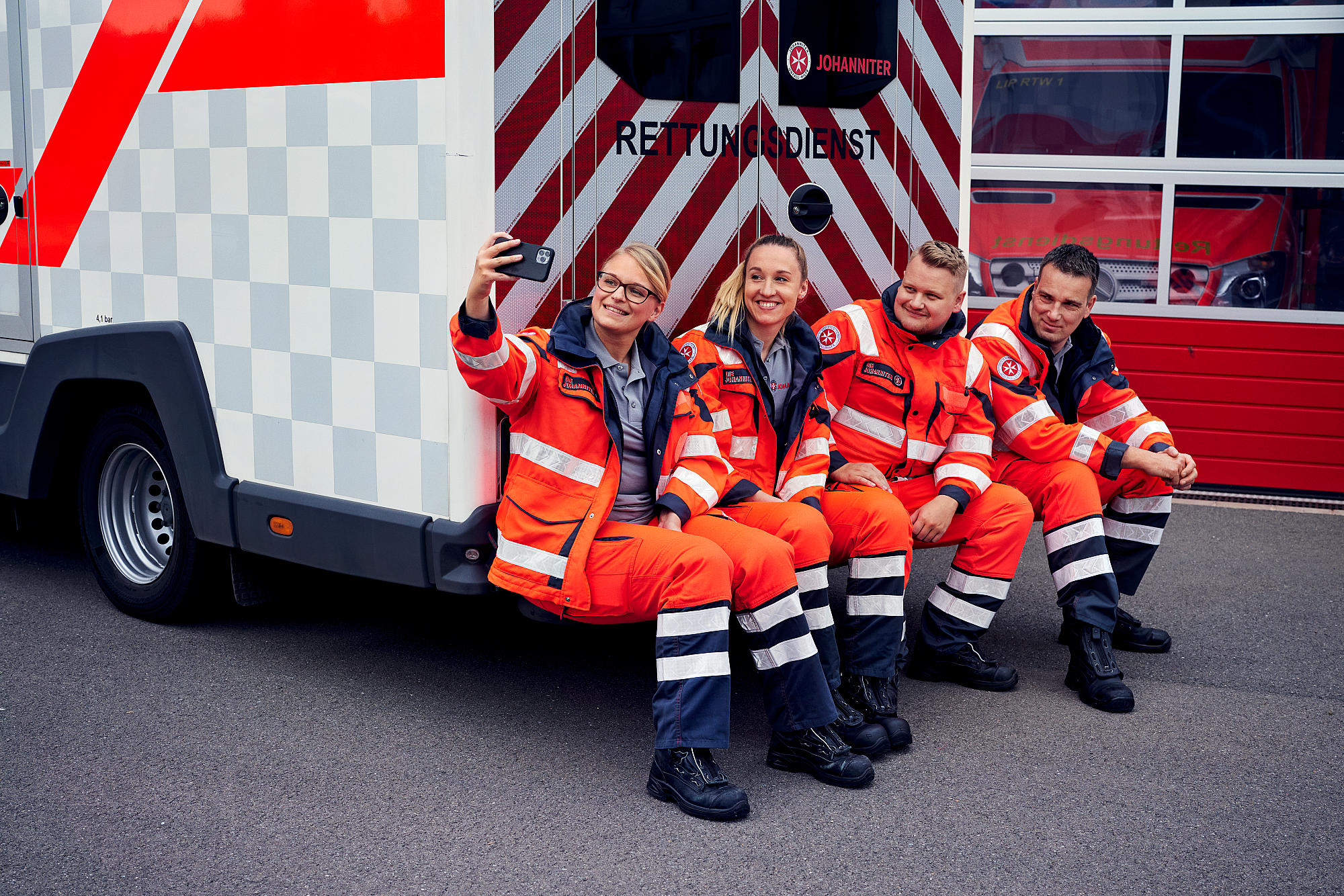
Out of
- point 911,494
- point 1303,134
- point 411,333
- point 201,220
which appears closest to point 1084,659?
point 911,494

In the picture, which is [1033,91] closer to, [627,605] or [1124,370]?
[1124,370]

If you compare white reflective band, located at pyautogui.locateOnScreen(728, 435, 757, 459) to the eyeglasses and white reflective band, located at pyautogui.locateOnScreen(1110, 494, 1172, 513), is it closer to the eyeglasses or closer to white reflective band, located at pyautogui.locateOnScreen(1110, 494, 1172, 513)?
the eyeglasses

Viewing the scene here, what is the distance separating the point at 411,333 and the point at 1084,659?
2.34 m

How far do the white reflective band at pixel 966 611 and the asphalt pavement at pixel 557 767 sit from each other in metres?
0.25

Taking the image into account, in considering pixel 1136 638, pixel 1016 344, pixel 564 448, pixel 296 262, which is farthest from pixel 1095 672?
pixel 296 262

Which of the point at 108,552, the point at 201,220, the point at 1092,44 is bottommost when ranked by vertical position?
the point at 108,552

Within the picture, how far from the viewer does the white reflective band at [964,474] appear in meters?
4.22

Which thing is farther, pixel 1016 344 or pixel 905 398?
pixel 1016 344

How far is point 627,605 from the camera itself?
11.3 ft

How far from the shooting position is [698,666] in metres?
3.29

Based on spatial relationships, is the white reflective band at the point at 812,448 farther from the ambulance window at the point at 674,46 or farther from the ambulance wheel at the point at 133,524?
the ambulance wheel at the point at 133,524

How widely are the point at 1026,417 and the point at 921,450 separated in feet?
1.36

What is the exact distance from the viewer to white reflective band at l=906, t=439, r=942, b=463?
4.28m

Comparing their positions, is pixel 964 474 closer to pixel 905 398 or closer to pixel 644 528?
pixel 905 398
